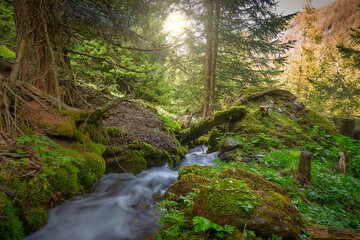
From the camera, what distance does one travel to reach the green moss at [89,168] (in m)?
4.14

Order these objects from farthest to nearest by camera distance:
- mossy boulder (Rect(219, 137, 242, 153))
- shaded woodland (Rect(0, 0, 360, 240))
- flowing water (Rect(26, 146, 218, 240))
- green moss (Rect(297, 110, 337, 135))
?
green moss (Rect(297, 110, 337, 135)), mossy boulder (Rect(219, 137, 242, 153)), flowing water (Rect(26, 146, 218, 240)), shaded woodland (Rect(0, 0, 360, 240))

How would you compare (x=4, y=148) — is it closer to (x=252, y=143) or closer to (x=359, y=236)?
(x=359, y=236)

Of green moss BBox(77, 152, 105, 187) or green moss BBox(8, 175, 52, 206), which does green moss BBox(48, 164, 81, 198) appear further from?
green moss BBox(77, 152, 105, 187)

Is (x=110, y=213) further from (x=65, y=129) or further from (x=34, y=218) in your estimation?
(x=65, y=129)

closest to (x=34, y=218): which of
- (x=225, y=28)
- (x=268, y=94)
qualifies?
(x=268, y=94)

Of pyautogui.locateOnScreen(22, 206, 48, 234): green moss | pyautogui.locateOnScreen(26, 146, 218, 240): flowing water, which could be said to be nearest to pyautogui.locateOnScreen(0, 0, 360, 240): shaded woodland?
pyautogui.locateOnScreen(22, 206, 48, 234): green moss

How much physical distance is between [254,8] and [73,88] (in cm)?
929

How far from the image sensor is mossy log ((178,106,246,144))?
8234 millimetres

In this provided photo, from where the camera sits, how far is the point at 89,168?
4.25 m

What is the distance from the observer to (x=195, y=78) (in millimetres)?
12906

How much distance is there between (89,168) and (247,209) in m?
2.85

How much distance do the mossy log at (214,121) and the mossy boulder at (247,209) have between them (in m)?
5.08

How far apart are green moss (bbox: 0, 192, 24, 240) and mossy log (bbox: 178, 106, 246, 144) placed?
621 cm

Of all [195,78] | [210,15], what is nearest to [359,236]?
[210,15]
